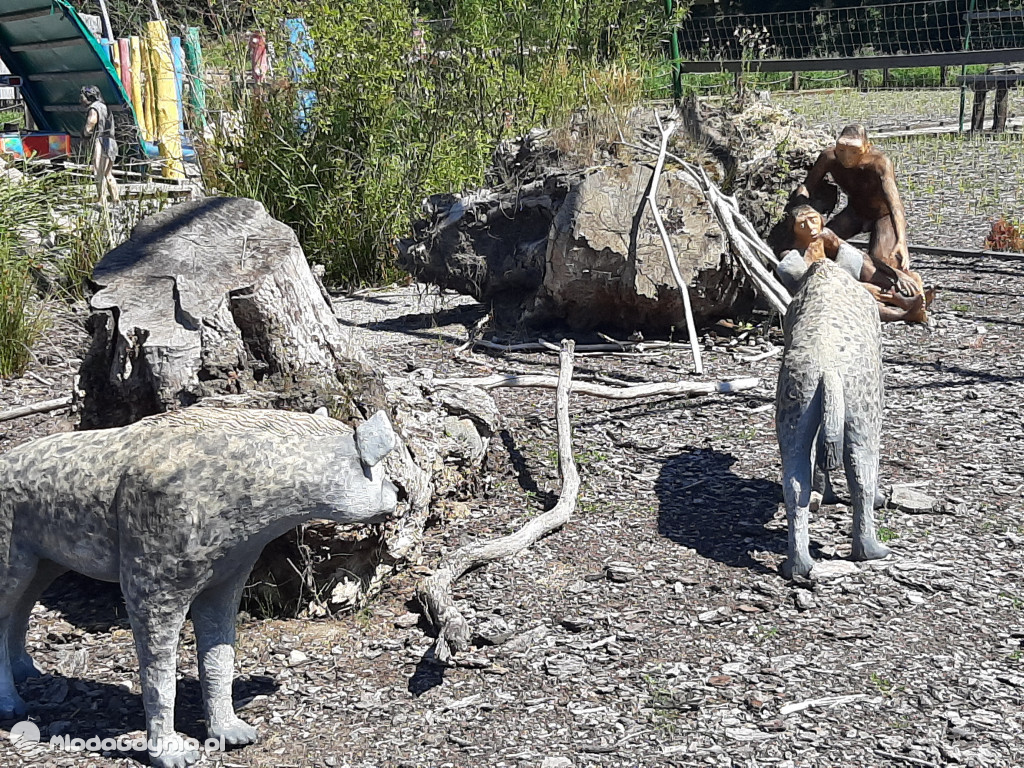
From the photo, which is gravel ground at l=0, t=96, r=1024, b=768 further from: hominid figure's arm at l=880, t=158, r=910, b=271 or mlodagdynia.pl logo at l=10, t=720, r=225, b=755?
hominid figure's arm at l=880, t=158, r=910, b=271

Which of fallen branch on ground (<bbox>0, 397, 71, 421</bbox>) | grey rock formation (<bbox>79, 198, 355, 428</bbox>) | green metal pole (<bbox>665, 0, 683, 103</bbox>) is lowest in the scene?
fallen branch on ground (<bbox>0, 397, 71, 421</bbox>)

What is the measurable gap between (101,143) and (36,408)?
5.57 meters

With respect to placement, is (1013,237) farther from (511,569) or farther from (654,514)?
(511,569)

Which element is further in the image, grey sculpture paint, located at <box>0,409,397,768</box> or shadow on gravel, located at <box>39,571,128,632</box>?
shadow on gravel, located at <box>39,571,128,632</box>

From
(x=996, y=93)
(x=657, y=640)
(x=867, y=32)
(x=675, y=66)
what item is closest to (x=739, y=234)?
(x=657, y=640)

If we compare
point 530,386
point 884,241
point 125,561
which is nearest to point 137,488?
point 125,561

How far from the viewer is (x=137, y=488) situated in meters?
2.47

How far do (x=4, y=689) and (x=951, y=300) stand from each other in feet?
20.9

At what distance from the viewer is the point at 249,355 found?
139 inches

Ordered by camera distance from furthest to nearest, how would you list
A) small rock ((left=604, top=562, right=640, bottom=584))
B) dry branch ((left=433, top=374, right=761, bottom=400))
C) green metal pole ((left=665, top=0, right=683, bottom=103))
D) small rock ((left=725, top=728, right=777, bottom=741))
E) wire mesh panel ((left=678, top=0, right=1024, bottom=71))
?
wire mesh panel ((left=678, top=0, right=1024, bottom=71)) < green metal pole ((left=665, top=0, right=683, bottom=103)) < dry branch ((left=433, top=374, right=761, bottom=400)) < small rock ((left=604, top=562, right=640, bottom=584)) < small rock ((left=725, top=728, right=777, bottom=741))

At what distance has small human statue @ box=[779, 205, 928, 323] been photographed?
433 cm

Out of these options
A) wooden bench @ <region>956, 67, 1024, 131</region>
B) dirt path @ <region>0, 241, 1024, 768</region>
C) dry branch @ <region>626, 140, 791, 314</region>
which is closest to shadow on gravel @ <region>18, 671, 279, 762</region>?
dirt path @ <region>0, 241, 1024, 768</region>

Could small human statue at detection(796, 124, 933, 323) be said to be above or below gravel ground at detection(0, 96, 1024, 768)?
above

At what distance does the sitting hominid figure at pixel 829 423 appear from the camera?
11.4 ft
